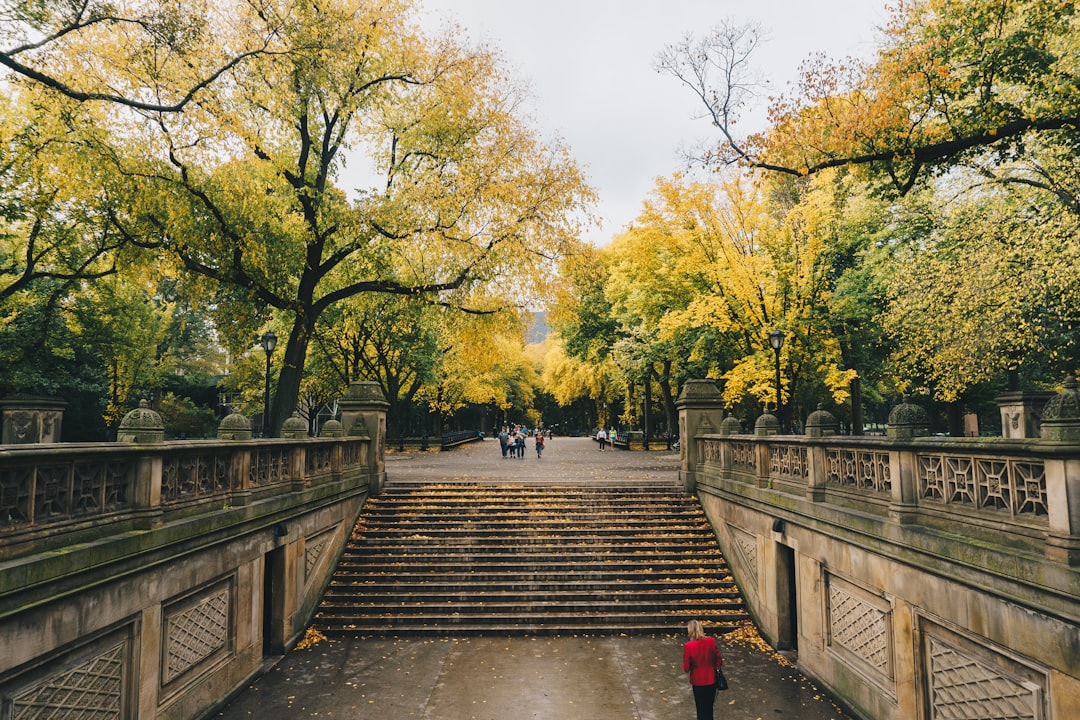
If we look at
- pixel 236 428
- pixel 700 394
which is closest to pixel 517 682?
pixel 236 428

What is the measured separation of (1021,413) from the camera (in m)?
12.7

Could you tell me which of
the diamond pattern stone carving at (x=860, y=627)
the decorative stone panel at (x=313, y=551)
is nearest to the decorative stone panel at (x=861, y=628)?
the diamond pattern stone carving at (x=860, y=627)

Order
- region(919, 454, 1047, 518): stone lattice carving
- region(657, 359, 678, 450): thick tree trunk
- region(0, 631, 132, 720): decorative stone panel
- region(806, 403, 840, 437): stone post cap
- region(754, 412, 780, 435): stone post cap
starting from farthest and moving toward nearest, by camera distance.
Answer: region(657, 359, 678, 450): thick tree trunk
region(754, 412, 780, 435): stone post cap
region(806, 403, 840, 437): stone post cap
region(919, 454, 1047, 518): stone lattice carving
region(0, 631, 132, 720): decorative stone panel

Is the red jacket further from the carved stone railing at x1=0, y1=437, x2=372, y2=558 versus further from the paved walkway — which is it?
the carved stone railing at x1=0, y1=437, x2=372, y2=558

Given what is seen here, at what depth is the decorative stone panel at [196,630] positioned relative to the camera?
7.53 metres

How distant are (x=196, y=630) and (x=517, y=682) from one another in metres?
4.63

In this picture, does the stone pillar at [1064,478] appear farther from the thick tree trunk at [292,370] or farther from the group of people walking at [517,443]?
the group of people walking at [517,443]

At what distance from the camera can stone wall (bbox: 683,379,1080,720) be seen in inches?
200

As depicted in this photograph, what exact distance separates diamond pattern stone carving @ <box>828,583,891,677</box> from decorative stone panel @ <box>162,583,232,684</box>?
8.77 metres

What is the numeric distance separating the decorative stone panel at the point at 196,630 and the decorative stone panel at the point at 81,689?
0.84 metres

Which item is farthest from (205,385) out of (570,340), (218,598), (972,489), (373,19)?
(972,489)

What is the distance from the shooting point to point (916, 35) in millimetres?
11789

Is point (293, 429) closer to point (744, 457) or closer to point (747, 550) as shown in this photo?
point (744, 457)

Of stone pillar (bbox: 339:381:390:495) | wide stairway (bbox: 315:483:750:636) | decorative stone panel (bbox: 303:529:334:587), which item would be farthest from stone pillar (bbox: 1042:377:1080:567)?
stone pillar (bbox: 339:381:390:495)
